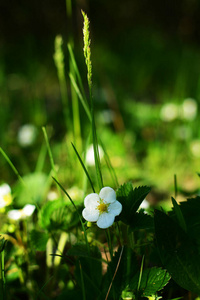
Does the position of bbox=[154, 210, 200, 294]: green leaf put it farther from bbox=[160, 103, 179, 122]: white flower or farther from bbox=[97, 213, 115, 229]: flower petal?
bbox=[160, 103, 179, 122]: white flower

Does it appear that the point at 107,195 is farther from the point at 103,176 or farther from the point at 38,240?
the point at 103,176

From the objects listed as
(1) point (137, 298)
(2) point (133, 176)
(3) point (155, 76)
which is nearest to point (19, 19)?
(3) point (155, 76)

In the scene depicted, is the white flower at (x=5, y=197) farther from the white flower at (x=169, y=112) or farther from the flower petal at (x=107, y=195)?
the white flower at (x=169, y=112)

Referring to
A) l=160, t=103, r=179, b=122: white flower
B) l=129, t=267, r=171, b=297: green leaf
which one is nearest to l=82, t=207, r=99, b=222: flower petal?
l=129, t=267, r=171, b=297: green leaf

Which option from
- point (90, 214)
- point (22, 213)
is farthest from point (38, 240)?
point (90, 214)

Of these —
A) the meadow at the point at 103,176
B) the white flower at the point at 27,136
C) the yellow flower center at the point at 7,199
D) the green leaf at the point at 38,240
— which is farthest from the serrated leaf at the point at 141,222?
the white flower at the point at 27,136

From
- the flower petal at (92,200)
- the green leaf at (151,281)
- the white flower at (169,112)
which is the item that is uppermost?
the white flower at (169,112)

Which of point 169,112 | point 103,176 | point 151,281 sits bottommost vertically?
point 151,281
